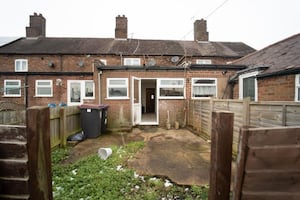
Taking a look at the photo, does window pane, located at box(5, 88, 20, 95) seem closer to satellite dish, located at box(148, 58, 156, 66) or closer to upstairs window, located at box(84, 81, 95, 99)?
upstairs window, located at box(84, 81, 95, 99)

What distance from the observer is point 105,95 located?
909cm

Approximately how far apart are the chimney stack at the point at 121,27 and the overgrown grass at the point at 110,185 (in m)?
16.3

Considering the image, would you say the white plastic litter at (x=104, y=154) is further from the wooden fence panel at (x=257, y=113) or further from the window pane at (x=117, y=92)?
the window pane at (x=117, y=92)

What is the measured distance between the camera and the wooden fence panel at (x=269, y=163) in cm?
125

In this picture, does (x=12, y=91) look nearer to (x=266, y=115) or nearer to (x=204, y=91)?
(x=204, y=91)

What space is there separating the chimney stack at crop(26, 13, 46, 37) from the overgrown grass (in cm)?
1952

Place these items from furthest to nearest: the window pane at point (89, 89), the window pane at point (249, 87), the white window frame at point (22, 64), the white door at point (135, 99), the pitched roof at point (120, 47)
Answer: the pitched roof at point (120, 47) → the white window frame at point (22, 64) → the window pane at point (89, 89) → the white door at point (135, 99) → the window pane at point (249, 87)

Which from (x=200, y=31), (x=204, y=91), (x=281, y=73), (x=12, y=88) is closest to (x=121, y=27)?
(x=200, y=31)

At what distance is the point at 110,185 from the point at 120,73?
270 inches

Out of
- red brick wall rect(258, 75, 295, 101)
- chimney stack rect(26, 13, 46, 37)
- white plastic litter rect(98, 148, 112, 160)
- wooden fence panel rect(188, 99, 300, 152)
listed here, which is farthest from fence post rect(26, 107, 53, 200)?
chimney stack rect(26, 13, 46, 37)

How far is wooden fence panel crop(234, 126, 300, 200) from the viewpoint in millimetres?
1252

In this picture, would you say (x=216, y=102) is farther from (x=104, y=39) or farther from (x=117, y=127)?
(x=104, y=39)

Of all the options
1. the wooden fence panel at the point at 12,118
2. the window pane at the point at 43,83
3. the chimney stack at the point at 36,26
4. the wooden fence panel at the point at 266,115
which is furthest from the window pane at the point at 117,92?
the chimney stack at the point at 36,26

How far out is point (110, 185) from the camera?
3016 mm
